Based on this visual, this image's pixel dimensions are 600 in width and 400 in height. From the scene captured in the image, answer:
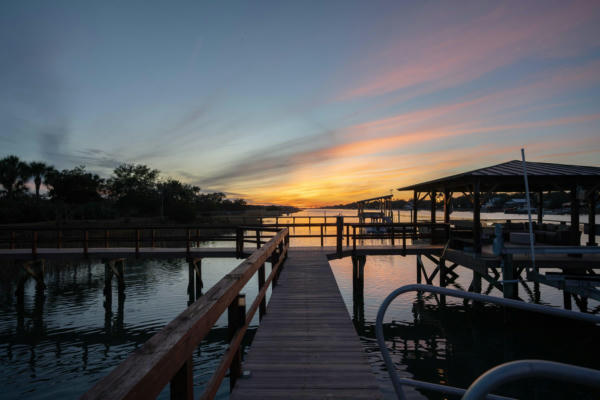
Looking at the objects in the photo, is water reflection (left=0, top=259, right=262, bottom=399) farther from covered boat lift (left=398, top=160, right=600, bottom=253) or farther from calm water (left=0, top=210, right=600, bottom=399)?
covered boat lift (left=398, top=160, right=600, bottom=253)

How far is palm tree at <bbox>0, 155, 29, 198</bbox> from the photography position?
178 feet

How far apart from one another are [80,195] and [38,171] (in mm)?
17341

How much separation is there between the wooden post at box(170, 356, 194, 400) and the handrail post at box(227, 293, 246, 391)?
127 cm

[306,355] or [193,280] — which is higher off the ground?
[306,355]

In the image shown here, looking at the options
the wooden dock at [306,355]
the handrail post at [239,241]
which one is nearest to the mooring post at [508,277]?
the wooden dock at [306,355]

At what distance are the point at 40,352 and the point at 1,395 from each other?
2.20 metres


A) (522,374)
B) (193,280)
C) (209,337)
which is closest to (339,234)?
(209,337)

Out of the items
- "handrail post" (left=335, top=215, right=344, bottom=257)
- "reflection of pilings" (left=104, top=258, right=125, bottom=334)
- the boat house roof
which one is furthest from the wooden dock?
the boat house roof

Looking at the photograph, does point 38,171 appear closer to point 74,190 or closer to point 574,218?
point 74,190

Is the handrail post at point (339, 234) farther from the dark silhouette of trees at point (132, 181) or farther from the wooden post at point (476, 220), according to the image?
the dark silhouette of trees at point (132, 181)

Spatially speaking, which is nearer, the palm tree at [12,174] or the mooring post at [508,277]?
the mooring post at [508,277]

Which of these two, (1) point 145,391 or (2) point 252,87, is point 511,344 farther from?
(2) point 252,87

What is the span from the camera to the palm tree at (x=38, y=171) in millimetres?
57625

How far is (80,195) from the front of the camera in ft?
160
